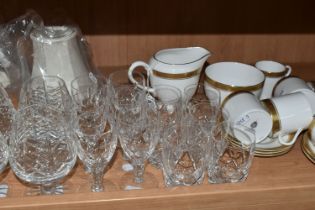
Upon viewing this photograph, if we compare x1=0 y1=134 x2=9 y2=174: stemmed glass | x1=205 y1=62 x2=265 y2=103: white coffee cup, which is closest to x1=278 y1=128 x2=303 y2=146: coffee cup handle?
x1=205 y1=62 x2=265 y2=103: white coffee cup

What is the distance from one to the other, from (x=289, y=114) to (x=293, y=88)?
97mm

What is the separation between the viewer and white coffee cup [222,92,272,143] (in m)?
0.72

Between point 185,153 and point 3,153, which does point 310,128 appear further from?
point 3,153

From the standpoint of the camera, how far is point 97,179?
2.23ft

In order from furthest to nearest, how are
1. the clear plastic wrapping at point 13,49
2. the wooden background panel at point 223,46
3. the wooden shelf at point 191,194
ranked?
the wooden background panel at point 223,46 → the clear plastic wrapping at point 13,49 → the wooden shelf at point 191,194

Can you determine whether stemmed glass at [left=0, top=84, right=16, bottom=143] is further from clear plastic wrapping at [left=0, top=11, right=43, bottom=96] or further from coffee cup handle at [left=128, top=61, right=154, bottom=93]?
coffee cup handle at [left=128, top=61, right=154, bottom=93]

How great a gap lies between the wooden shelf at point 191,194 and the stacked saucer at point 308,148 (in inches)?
0.8

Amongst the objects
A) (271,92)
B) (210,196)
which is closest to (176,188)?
(210,196)

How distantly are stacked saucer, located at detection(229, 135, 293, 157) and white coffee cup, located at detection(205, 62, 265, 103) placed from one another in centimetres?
9

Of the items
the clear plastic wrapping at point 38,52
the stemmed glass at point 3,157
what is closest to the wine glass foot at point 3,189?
the stemmed glass at point 3,157

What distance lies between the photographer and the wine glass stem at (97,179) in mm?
672

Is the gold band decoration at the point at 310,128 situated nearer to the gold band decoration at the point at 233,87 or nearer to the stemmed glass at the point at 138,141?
the gold band decoration at the point at 233,87

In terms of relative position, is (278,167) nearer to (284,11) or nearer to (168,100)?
(168,100)

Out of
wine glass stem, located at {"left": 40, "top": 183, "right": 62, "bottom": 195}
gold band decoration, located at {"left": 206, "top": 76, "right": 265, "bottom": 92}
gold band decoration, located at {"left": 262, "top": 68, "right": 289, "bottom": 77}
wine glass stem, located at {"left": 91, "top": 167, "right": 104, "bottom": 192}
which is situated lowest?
wine glass stem, located at {"left": 40, "top": 183, "right": 62, "bottom": 195}
